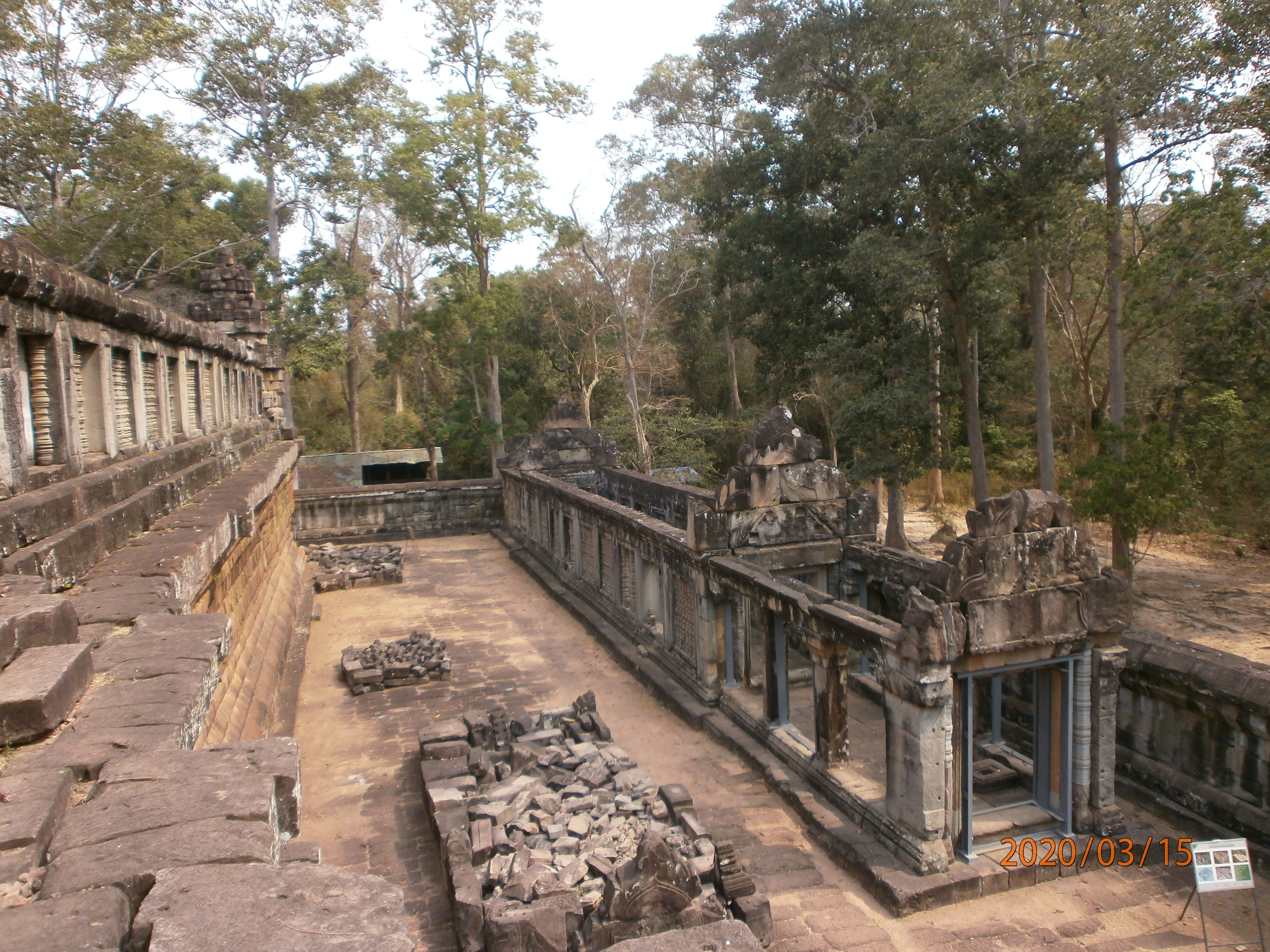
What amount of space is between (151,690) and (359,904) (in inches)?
66.1

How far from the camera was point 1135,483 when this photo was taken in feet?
44.1

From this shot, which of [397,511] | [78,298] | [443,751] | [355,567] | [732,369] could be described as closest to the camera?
[78,298]

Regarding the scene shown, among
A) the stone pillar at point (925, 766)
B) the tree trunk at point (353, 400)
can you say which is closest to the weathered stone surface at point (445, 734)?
the stone pillar at point (925, 766)

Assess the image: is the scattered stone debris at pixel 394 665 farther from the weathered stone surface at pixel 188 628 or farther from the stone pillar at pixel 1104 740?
the stone pillar at pixel 1104 740

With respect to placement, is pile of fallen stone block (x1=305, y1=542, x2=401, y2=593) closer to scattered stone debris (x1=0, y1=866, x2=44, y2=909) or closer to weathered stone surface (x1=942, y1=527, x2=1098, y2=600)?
weathered stone surface (x1=942, y1=527, x2=1098, y2=600)

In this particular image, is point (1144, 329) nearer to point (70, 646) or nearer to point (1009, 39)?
point (1009, 39)

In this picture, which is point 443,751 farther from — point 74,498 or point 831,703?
point 74,498

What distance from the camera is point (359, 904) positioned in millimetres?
1976

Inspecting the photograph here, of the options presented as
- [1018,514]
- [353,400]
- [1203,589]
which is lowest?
[1203,589]

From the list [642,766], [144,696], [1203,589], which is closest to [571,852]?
[642,766]

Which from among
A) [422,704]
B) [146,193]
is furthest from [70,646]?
[146,193]

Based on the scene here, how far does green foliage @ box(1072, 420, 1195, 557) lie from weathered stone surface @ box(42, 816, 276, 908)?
45.6ft

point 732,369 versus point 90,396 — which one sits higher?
point 732,369

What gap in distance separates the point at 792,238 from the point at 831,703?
46.5 ft
